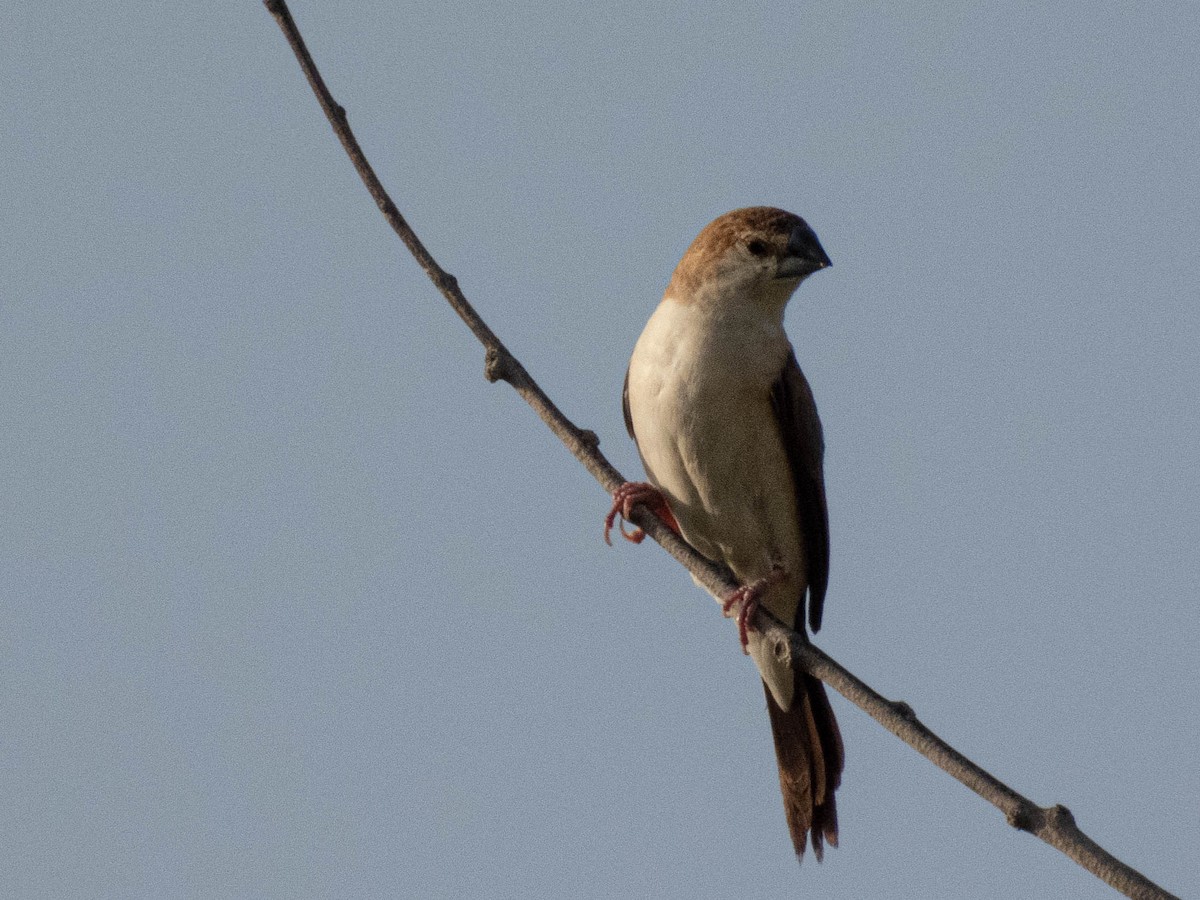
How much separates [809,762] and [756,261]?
2.40 metres

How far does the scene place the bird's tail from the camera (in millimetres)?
6922

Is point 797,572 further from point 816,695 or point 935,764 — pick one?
point 935,764

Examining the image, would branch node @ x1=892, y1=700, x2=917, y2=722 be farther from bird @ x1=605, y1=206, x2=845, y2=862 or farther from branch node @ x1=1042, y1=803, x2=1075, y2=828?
bird @ x1=605, y1=206, x2=845, y2=862

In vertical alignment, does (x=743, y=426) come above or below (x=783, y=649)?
above

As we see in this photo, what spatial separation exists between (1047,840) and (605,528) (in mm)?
3123

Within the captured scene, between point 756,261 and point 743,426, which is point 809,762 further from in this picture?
point 756,261

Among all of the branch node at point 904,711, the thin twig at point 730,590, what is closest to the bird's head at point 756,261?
the thin twig at point 730,590

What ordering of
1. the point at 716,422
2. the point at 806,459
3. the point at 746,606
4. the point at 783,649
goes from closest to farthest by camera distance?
1. the point at 783,649
2. the point at 746,606
3. the point at 716,422
4. the point at 806,459

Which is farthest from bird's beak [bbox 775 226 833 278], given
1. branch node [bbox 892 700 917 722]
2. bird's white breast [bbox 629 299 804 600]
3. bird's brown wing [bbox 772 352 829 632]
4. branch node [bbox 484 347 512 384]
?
branch node [bbox 892 700 917 722]

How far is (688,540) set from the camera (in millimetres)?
6926

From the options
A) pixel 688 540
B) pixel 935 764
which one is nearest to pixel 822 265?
pixel 688 540

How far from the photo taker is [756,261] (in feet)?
21.4

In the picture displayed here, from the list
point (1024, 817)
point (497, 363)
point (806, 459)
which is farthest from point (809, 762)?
point (1024, 817)

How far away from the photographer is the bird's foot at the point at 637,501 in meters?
6.15
